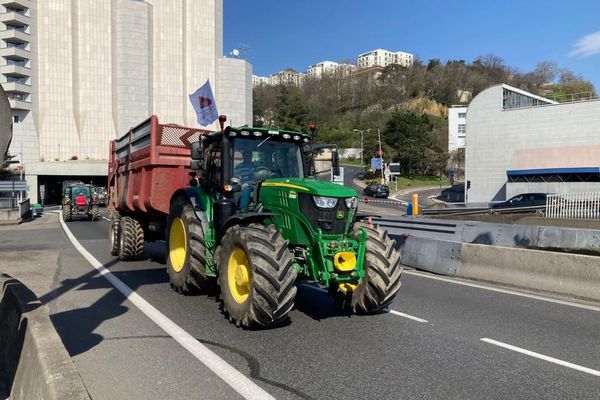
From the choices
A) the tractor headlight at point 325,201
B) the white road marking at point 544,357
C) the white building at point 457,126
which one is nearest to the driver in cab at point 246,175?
the tractor headlight at point 325,201

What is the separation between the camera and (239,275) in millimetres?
6398

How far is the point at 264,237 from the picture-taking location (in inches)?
240

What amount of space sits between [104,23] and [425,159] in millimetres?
52515

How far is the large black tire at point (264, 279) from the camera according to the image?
5.81 m

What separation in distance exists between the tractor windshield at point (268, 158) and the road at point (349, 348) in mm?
2027

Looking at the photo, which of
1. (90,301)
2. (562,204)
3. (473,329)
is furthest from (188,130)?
(562,204)

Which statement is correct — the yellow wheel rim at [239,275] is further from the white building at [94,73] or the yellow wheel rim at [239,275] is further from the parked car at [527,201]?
the white building at [94,73]

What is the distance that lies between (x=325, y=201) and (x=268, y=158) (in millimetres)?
1765

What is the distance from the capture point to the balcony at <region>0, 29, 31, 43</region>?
223 ft

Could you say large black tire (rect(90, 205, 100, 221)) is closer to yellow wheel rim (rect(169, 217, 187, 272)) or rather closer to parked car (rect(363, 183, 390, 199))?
yellow wheel rim (rect(169, 217, 187, 272))

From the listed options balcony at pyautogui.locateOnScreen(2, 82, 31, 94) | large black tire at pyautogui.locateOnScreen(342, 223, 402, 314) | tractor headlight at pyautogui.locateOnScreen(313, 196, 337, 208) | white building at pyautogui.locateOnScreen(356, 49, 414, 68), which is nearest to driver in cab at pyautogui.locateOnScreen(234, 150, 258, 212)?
tractor headlight at pyautogui.locateOnScreen(313, 196, 337, 208)

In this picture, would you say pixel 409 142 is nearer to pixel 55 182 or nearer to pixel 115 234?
pixel 55 182

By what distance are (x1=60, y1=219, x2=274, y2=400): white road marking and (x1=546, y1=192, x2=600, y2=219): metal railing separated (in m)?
18.9

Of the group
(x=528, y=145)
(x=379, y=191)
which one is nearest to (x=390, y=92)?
(x=379, y=191)
